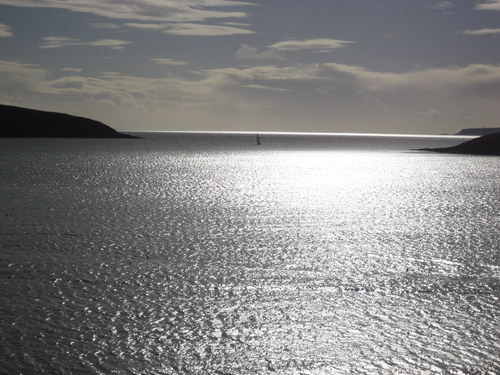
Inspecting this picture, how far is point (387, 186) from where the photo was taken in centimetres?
5675

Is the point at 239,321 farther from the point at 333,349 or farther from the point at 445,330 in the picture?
the point at 445,330

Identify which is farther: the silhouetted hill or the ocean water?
the silhouetted hill

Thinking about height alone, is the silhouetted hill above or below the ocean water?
above

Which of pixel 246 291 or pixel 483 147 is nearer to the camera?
pixel 246 291

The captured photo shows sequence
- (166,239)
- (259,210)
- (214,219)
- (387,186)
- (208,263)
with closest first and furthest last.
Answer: (208,263) → (166,239) → (214,219) → (259,210) → (387,186)

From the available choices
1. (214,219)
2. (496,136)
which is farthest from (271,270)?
(496,136)

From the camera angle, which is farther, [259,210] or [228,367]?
[259,210]

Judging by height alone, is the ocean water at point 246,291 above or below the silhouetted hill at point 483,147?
below

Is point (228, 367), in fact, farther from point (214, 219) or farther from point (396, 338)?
point (214, 219)

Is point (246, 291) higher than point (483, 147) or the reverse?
the reverse

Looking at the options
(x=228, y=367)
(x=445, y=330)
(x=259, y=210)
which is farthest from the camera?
(x=259, y=210)

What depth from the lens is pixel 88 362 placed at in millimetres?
10898

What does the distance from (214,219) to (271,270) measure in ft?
41.6

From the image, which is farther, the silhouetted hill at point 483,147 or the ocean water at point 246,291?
the silhouetted hill at point 483,147
